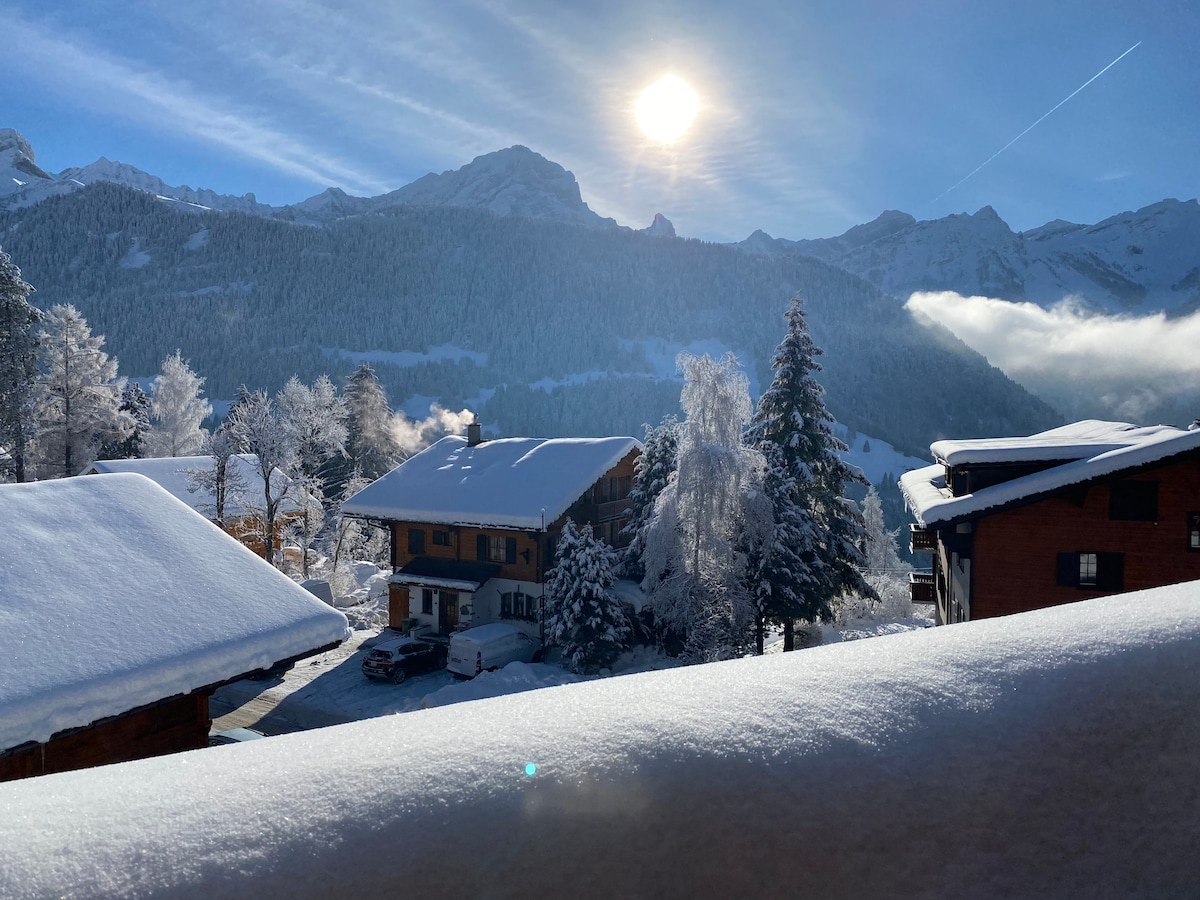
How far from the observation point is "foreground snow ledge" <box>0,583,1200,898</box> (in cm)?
137

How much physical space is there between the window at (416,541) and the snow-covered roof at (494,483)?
0.66 m

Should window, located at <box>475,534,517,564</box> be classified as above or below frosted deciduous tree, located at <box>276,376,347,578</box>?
below

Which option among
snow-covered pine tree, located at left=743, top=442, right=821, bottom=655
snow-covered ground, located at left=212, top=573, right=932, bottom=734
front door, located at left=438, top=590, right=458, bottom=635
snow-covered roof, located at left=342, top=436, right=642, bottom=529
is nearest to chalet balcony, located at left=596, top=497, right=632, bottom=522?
snow-covered roof, located at left=342, top=436, right=642, bottom=529

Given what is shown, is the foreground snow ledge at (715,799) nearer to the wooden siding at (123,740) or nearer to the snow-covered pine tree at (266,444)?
the wooden siding at (123,740)

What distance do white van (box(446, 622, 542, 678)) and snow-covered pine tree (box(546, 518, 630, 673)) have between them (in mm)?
1752

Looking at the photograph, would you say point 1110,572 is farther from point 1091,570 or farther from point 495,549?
point 495,549

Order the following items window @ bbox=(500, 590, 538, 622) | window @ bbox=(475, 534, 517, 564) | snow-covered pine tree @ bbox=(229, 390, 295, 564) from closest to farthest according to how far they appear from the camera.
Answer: window @ bbox=(500, 590, 538, 622) → window @ bbox=(475, 534, 517, 564) → snow-covered pine tree @ bbox=(229, 390, 295, 564)

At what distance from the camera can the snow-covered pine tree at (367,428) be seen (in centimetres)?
5631

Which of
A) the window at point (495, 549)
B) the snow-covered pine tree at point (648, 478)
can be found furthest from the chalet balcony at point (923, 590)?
the window at point (495, 549)

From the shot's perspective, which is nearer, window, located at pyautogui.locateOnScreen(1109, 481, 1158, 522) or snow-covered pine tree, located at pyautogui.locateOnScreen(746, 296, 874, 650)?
window, located at pyautogui.locateOnScreen(1109, 481, 1158, 522)

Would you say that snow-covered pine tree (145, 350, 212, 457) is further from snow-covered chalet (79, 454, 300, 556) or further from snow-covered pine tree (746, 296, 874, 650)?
snow-covered pine tree (746, 296, 874, 650)

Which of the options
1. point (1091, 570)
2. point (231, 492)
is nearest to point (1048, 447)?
point (1091, 570)

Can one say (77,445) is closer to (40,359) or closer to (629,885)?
(40,359)

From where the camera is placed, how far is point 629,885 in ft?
4.57
